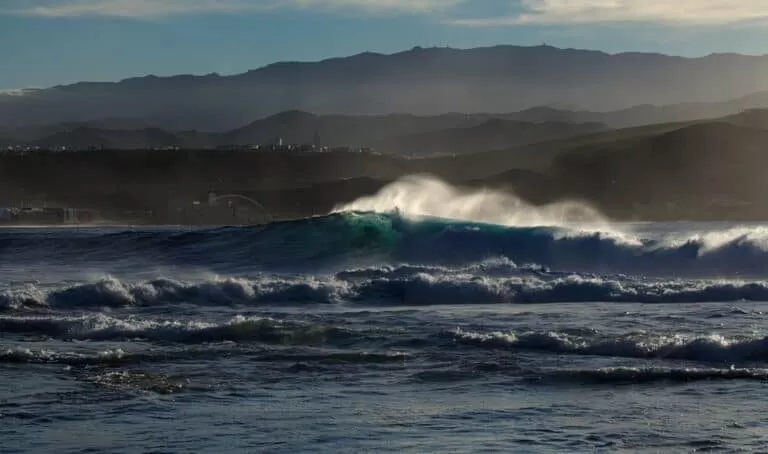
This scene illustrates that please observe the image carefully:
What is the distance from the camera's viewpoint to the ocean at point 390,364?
39.3ft

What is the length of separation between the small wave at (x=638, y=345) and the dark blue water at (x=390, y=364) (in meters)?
0.03

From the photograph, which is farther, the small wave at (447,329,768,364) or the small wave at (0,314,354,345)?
the small wave at (0,314,354,345)

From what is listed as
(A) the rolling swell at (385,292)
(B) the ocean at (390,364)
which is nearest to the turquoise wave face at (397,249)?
(B) the ocean at (390,364)

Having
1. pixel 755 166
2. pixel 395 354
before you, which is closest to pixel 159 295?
pixel 395 354

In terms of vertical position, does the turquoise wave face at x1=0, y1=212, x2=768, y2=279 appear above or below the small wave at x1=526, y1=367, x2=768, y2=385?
above

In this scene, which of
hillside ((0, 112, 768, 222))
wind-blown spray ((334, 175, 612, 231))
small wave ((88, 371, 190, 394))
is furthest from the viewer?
hillside ((0, 112, 768, 222))

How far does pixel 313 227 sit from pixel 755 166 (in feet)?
256

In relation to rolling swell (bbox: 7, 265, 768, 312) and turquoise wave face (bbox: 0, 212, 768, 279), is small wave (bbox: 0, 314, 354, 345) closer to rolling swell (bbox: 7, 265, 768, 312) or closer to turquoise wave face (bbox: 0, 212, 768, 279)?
rolling swell (bbox: 7, 265, 768, 312)

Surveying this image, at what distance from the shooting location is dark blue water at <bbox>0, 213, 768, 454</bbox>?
12000mm

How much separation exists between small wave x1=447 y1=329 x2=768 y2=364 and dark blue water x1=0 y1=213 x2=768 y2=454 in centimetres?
3

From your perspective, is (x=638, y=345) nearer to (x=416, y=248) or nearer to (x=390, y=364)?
(x=390, y=364)

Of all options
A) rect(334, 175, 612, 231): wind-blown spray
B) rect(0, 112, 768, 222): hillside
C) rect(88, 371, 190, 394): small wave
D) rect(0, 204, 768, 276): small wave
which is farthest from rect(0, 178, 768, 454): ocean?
rect(0, 112, 768, 222): hillside

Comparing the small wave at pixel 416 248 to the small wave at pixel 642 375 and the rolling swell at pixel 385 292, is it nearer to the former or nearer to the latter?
the rolling swell at pixel 385 292

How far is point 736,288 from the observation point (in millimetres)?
25312
